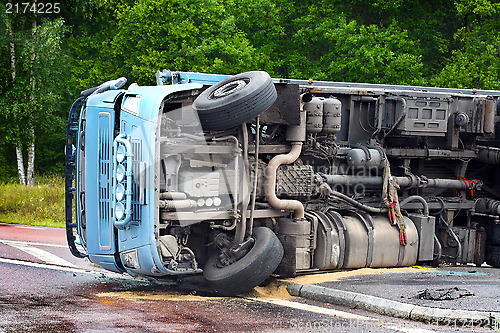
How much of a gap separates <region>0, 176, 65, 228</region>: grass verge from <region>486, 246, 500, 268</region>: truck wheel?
9.86 metres

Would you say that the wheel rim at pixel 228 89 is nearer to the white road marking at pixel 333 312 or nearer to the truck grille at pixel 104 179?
the truck grille at pixel 104 179

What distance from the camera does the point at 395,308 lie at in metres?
7.31

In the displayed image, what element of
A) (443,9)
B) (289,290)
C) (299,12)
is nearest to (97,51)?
(299,12)

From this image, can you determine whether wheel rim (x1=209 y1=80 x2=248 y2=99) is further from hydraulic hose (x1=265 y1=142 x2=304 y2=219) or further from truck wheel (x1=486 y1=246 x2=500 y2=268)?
truck wheel (x1=486 y1=246 x2=500 y2=268)

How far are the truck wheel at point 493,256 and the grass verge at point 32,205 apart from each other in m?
9.86

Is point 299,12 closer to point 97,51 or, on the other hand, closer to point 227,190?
point 97,51

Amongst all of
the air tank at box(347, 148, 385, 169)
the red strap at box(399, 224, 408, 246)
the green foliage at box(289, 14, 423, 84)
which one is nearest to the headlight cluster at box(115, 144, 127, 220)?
the air tank at box(347, 148, 385, 169)

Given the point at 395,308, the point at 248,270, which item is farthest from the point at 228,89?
the point at 395,308

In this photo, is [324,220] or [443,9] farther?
[443,9]

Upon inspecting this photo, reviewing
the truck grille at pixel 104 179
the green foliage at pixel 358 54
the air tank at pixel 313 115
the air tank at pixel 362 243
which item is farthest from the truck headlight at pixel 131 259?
the green foliage at pixel 358 54

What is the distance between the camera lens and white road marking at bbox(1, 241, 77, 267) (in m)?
11.2

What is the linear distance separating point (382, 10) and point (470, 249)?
20.6 metres

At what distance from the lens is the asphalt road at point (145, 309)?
6.60 m

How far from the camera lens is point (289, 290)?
28.3 ft
